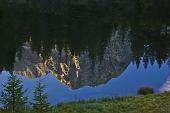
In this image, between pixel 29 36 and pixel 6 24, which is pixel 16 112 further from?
pixel 6 24

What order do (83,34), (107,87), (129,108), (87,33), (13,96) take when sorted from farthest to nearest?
(83,34) → (87,33) → (107,87) → (129,108) → (13,96)

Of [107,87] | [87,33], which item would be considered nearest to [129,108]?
[107,87]

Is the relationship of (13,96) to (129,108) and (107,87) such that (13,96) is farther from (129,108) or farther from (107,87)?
(107,87)

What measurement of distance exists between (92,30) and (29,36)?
1568 centimetres

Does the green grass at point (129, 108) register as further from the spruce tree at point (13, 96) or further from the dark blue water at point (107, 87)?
the dark blue water at point (107, 87)

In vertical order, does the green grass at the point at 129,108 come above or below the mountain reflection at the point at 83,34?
below

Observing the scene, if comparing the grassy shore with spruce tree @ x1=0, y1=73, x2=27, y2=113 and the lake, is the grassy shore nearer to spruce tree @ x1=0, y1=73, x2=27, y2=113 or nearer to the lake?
spruce tree @ x1=0, y1=73, x2=27, y2=113

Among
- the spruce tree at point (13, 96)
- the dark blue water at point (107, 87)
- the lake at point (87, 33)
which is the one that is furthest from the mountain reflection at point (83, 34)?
the spruce tree at point (13, 96)

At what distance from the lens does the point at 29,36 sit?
111 meters

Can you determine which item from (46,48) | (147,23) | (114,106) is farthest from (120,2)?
(114,106)

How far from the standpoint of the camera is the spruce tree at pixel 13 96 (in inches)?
699

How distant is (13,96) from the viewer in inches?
704

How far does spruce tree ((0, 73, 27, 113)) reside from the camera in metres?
17.8

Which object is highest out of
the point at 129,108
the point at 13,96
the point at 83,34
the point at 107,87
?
the point at 83,34
